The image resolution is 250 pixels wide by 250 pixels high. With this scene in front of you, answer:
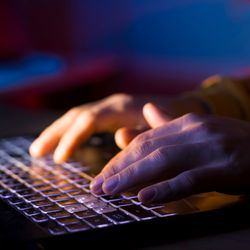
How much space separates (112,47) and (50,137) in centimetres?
168

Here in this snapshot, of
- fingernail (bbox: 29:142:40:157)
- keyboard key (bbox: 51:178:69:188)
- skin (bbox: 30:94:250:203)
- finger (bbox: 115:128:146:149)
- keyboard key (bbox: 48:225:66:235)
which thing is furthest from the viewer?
fingernail (bbox: 29:142:40:157)

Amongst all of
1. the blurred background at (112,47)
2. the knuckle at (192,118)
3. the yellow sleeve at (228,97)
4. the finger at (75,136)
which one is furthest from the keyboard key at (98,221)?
the blurred background at (112,47)

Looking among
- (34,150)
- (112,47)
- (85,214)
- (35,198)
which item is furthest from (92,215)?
(112,47)

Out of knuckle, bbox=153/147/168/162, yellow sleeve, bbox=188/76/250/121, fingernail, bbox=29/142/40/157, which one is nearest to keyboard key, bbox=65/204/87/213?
knuckle, bbox=153/147/168/162

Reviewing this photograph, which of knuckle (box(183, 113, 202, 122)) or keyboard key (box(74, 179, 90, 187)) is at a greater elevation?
knuckle (box(183, 113, 202, 122))

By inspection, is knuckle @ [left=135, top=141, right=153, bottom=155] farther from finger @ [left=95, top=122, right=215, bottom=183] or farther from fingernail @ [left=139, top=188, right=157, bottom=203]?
fingernail @ [left=139, top=188, right=157, bottom=203]

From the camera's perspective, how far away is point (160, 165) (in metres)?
0.71

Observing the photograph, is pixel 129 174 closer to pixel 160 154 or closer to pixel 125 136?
pixel 160 154

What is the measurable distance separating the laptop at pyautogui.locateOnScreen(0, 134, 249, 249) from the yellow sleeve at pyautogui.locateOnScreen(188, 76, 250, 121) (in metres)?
0.41

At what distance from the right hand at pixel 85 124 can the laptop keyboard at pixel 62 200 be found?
6 cm

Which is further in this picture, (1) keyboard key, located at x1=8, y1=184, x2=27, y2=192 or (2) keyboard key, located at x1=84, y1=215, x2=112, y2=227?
(1) keyboard key, located at x1=8, y1=184, x2=27, y2=192

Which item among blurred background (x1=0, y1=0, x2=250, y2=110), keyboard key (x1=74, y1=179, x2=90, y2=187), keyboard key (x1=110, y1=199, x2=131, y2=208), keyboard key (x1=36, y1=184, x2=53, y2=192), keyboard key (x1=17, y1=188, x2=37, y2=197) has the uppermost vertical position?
blurred background (x1=0, y1=0, x2=250, y2=110)

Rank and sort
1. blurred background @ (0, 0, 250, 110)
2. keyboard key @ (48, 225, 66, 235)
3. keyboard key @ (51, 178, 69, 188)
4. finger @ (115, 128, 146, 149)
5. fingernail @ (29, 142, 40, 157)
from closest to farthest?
1. keyboard key @ (48, 225, 66, 235)
2. keyboard key @ (51, 178, 69, 188)
3. finger @ (115, 128, 146, 149)
4. fingernail @ (29, 142, 40, 157)
5. blurred background @ (0, 0, 250, 110)

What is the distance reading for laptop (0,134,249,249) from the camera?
22.9 inches
